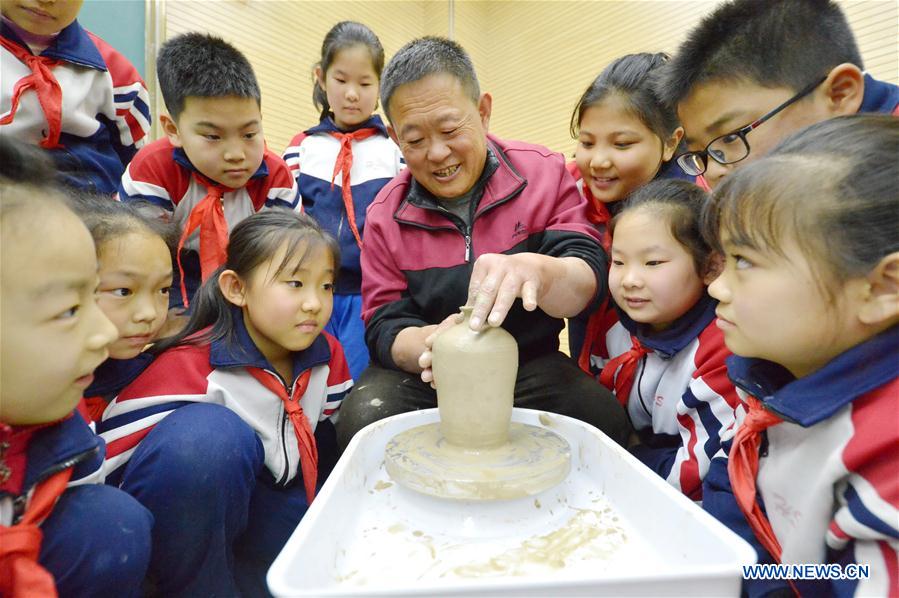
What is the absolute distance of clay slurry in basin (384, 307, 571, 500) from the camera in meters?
0.88

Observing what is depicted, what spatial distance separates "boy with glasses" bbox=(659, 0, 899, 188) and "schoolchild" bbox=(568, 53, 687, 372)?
11.0 inches

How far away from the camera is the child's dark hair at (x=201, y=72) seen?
5.30 feet

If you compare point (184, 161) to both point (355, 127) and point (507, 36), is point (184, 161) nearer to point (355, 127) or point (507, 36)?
point (355, 127)

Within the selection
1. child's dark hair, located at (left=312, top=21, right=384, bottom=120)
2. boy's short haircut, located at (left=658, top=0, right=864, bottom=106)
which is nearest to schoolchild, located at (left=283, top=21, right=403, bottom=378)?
child's dark hair, located at (left=312, top=21, right=384, bottom=120)

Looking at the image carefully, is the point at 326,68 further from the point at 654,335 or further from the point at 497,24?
the point at 497,24

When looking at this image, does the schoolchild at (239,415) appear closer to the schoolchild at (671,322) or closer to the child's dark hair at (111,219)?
the child's dark hair at (111,219)

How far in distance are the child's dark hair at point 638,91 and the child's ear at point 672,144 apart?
24 mm

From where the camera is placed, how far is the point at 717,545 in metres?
0.66

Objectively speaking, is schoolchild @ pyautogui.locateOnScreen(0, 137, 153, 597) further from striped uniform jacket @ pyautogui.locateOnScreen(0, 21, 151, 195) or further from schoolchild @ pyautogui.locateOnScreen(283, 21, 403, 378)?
schoolchild @ pyautogui.locateOnScreen(283, 21, 403, 378)

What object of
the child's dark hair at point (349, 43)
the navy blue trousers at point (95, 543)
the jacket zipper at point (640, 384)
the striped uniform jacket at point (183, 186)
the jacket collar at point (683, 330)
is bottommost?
the navy blue trousers at point (95, 543)

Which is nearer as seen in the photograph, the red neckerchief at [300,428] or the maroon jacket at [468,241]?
the red neckerchief at [300,428]

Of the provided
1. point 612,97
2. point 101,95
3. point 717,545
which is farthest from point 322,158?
point 717,545

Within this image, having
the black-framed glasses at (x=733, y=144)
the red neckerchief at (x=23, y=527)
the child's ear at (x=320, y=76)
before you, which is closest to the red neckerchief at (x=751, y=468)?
the black-framed glasses at (x=733, y=144)

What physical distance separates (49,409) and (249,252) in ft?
2.12
